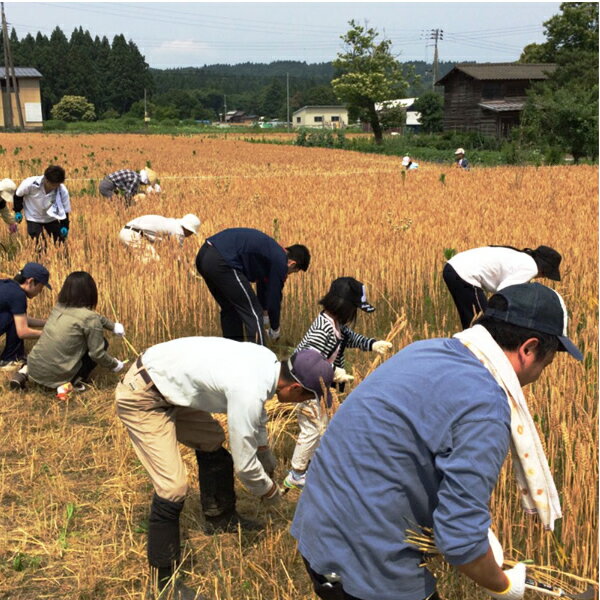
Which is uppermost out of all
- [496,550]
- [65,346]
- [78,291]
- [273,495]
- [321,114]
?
[321,114]

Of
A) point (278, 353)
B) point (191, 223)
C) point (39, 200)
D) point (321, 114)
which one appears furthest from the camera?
point (321, 114)

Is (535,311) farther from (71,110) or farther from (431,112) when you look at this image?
(71,110)

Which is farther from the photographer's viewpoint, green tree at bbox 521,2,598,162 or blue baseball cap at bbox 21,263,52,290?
green tree at bbox 521,2,598,162

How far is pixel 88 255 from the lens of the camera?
288 inches

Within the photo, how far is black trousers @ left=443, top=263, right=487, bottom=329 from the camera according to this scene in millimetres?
5062

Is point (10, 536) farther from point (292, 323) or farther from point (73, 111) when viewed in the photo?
point (73, 111)

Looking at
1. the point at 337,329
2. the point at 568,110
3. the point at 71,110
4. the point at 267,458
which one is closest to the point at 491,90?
the point at 568,110

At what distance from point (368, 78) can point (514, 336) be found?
53.1 metres

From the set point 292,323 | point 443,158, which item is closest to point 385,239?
point 292,323

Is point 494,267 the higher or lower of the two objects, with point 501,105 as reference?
lower

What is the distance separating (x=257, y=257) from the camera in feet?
16.0

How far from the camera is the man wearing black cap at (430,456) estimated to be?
1.59 m

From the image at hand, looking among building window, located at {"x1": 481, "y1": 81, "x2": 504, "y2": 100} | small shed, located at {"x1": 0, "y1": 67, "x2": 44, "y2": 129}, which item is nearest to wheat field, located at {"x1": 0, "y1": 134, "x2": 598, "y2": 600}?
building window, located at {"x1": 481, "y1": 81, "x2": 504, "y2": 100}

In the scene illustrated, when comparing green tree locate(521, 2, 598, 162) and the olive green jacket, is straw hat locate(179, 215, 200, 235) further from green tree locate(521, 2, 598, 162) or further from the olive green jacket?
green tree locate(521, 2, 598, 162)
